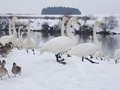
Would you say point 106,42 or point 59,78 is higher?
point 59,78

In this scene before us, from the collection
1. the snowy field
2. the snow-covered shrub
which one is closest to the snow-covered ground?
the snowy field

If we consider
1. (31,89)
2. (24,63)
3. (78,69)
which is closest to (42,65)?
(24,63)

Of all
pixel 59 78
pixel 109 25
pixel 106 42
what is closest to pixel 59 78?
pixel 59 78

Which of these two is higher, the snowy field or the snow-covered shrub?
the snowy field

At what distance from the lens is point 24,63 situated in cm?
628

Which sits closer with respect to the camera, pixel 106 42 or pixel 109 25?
pixel 106 42

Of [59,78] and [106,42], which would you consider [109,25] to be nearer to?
[106,42]

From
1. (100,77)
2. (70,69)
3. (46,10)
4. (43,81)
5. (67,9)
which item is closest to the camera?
(43,81)

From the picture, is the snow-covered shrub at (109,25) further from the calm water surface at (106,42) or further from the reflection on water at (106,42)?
the calm water surface at (106,42)

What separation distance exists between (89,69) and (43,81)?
1.67 meters

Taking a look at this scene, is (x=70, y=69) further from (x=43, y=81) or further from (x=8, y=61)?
(x=8, y=61)

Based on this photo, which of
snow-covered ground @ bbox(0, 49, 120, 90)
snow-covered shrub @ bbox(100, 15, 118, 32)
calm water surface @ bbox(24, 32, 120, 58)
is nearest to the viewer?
snow-covered ground @ bbox(0, 49, 120, 90)

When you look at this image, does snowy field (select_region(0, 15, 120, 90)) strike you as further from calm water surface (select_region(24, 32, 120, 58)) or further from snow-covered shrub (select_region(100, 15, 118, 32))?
snow-covered shrub (select_region(100, 15, 118, 32))

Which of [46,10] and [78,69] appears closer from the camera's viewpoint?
[78,69]
